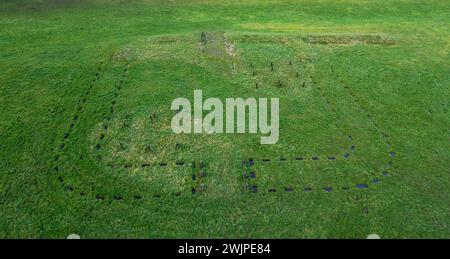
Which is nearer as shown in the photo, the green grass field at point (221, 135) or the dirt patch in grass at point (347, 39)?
the green grass field at point (221, 135)

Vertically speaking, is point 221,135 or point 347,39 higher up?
point 347,39

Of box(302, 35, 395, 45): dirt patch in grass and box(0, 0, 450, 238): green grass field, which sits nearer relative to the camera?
box(0, 0, 450, 238): green grass field

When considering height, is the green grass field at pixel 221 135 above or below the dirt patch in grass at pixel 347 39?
below

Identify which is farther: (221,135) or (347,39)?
(347,39)
